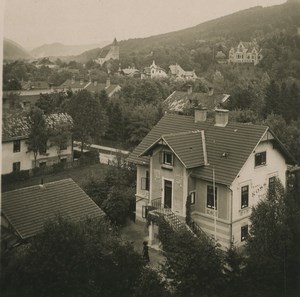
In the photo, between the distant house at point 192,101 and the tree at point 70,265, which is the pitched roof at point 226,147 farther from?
the distant house at point 192,101

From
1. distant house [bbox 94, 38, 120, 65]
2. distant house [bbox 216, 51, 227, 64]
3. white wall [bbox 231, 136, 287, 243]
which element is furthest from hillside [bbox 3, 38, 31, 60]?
distant house [bbox 216, 51, 227, 64]

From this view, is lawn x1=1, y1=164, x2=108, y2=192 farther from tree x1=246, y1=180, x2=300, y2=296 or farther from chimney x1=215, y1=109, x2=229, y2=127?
tree x1=246, y1=180, x2=300, y2=296

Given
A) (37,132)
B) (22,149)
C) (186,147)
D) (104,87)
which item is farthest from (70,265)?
(104,87)

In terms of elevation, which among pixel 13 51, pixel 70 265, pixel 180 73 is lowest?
pixel 70 265

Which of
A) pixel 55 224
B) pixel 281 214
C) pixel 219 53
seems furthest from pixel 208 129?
pixel 219 53

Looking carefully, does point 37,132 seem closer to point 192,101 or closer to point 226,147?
point 226,147

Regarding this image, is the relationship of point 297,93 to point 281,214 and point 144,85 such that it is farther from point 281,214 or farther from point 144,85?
point 281,214
